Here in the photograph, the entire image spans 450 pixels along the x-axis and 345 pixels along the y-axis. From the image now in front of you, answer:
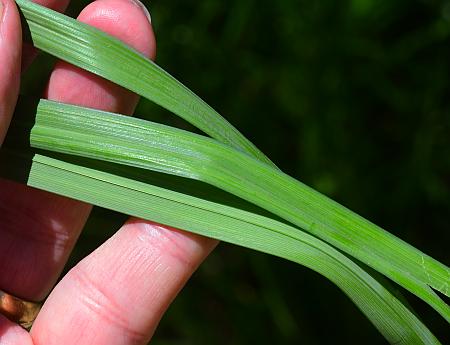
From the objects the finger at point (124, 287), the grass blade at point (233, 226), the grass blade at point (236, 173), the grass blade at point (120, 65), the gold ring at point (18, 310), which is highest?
the grass blade at point (120, 65)

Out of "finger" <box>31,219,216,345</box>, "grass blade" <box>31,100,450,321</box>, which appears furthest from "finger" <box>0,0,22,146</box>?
"finger" <box>31,219,216,345</box>

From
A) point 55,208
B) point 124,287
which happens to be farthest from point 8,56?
point 124,287

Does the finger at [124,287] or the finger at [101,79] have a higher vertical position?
the finger at [101,79]

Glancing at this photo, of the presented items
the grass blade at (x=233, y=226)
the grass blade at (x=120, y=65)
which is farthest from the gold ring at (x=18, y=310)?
the grass blade at (x=120, y=65)

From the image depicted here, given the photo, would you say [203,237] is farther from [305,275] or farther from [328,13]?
[328,13]

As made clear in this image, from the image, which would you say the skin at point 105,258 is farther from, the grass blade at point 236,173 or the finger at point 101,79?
the grass blade at point 236,173

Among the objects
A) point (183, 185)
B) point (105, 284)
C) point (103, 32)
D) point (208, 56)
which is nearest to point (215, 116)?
point (183, 185)

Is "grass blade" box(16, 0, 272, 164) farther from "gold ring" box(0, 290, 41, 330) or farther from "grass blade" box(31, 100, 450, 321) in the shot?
"gold ring" box(0, 290, 41, 330)
